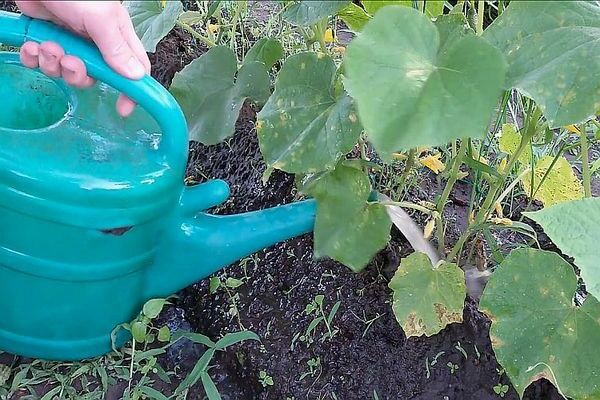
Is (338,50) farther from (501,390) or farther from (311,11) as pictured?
(501,390)

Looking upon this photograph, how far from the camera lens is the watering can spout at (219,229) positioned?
94 cm

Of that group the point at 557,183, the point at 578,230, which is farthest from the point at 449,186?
the point at 578,230

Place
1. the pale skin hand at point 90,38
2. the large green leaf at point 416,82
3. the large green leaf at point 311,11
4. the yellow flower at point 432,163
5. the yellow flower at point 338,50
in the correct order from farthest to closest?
the yellow flower at point 338,50 → the yellow flower at point 432,163 → the large green leaf at point 311,11 → the pale skin hand at point 90,38 → the large green leaf at point 416,82

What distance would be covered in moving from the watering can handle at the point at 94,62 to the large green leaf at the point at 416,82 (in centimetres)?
25

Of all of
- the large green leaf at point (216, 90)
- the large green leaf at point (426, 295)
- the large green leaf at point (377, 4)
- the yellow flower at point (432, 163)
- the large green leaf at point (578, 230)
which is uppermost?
the large green leaf at point (377, 4)

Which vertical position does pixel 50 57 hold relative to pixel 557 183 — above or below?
above

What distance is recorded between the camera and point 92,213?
2.83ft

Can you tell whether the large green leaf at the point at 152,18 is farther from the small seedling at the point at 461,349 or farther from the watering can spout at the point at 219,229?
the small seedling at the point at 461,349

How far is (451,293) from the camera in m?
0.88

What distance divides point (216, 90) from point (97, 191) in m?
0.25

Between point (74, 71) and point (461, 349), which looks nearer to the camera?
point (74, 71)

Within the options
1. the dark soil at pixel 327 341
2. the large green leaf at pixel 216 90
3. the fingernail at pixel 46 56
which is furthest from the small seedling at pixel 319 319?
the fingernail at pixel 46 56

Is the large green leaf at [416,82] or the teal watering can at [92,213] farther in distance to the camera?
the teal watering can at [92,213]

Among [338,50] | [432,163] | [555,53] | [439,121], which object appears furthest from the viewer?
[338,50]
